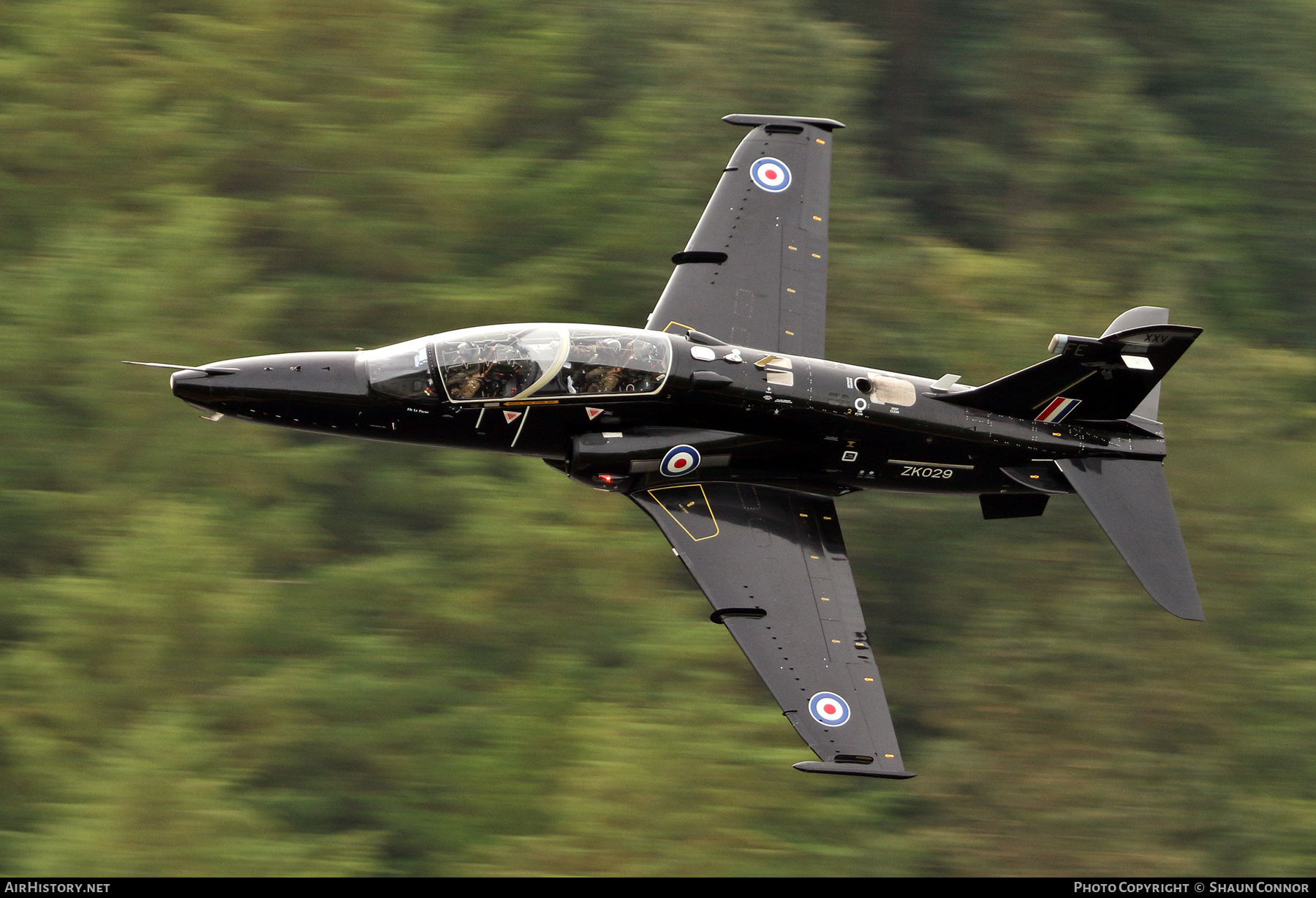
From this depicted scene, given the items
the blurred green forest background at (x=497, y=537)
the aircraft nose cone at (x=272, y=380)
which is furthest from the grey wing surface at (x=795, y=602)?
the blurred green forest background at (x=497, y=537)

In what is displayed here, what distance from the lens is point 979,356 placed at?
2539cm

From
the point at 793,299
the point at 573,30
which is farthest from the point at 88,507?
the point at 573,30

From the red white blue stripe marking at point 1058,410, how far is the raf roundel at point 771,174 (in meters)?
5.16

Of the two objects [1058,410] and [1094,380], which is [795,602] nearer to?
[1058,410]

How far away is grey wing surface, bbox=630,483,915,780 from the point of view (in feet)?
51.2

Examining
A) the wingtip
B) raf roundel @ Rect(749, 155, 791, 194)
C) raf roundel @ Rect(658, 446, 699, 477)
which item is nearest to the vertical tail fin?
raf roundel @ Rect(749, 155, 791, 194)

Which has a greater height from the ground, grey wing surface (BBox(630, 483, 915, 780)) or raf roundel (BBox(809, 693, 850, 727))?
Answer: grey wing surface (BBox(630, 483, 915, 780))

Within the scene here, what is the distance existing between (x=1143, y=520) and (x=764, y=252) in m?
6.41

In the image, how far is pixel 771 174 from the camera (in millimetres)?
20016

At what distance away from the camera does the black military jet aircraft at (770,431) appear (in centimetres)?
1675

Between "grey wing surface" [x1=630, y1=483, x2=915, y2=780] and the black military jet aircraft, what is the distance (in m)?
0.03

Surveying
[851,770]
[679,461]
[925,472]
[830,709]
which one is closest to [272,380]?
[679,461]

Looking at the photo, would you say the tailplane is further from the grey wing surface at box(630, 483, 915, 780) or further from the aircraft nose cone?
the aircraft nose cone

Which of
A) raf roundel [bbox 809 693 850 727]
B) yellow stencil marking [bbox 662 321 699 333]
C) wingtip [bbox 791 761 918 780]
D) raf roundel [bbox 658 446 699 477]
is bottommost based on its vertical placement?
wingtip [bbox 791 761 918 780]
